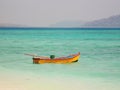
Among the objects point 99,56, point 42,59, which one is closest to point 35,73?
point 42,59

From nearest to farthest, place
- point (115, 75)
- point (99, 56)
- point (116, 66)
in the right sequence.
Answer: point (115, 75)
point (116, 66)
point (99, 56)

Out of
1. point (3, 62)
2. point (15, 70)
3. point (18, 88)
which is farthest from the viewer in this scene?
point (3, 62)

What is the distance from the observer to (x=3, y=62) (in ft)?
24.7

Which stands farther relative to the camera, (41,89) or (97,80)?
(97,80)

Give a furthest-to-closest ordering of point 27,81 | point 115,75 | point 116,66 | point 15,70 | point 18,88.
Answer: point 116,66
point 15,70
point 115,75
point 27,81
point 18,88

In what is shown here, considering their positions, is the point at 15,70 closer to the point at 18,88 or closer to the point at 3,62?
the point at 3,62

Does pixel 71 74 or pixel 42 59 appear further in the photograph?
pixel 42 59

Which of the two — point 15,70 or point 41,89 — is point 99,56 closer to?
point 15,70

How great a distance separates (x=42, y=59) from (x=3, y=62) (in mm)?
905

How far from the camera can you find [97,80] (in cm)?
543

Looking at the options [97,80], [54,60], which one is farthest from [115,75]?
[54,60]

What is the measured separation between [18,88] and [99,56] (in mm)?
4184

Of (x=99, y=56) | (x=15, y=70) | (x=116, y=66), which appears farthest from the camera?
(x=99, y=56)

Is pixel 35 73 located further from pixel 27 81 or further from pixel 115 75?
pixel 115 75
